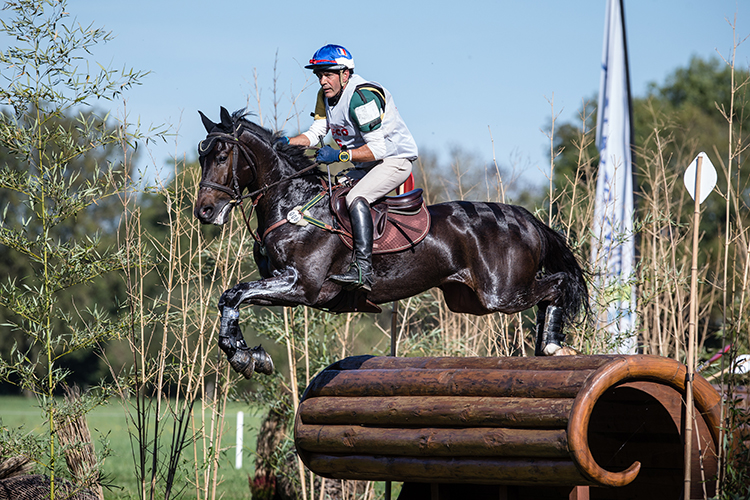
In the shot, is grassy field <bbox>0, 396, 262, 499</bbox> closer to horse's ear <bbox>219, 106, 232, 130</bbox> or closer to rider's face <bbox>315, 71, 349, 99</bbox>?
horse's ear <bbox>219, 106, 232, 130</bbox>

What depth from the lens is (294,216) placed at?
415 cm

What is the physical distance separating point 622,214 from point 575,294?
9.82 feet

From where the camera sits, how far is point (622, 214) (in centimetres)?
724

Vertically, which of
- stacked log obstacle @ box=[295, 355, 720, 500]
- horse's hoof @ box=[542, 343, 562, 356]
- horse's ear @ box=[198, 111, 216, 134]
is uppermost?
horse's ear @ box=[198, 111, 216, 134]

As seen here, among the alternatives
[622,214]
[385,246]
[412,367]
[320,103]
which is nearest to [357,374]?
[412,367]

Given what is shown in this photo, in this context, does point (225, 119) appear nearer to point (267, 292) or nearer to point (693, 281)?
point (267, 292)

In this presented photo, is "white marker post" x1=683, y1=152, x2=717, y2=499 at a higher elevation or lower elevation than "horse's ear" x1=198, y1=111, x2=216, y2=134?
lower

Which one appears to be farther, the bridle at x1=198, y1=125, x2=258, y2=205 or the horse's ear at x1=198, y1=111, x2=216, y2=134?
the horse's ear at x1=198, y1=111, x2=216, y2=134

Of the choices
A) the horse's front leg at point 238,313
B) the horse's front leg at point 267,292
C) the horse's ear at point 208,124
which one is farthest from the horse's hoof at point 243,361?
the horse's ear at point 208,124

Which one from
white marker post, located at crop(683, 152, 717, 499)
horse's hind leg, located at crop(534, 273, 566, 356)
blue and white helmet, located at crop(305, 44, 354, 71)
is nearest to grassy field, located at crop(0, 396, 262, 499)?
horse's hind leg, located at crop(534, 273, 566, 356)

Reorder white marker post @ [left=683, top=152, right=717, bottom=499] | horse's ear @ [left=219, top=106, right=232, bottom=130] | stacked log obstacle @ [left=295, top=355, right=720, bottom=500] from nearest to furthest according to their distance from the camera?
stacked log obstacle @ [left=295, top=355, right=720, bottom=500] < white marker post @ [left=683, top=152, right=717, bottom=499] < horse's ear @ [left=219, top=106, right=232, bottom=130]

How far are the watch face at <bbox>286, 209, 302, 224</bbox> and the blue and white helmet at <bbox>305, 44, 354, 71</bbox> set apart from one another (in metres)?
0.80

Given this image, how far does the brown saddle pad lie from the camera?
4227 mm

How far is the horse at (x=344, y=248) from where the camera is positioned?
161 inches
